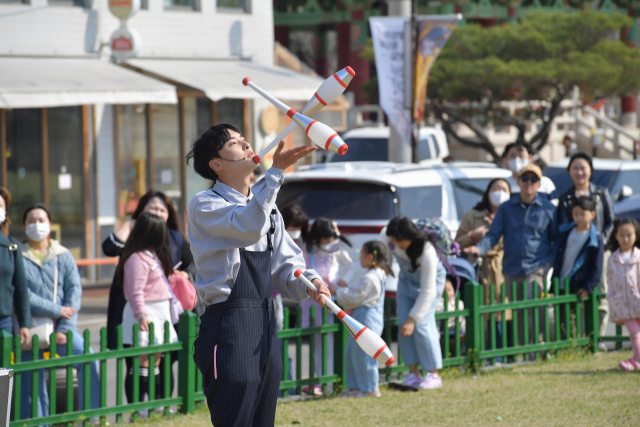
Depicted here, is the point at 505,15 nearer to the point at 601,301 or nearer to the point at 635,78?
the point at 635,78

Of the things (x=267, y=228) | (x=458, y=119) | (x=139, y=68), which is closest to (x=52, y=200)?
(x=139, y=68)

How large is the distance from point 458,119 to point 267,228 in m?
23.1

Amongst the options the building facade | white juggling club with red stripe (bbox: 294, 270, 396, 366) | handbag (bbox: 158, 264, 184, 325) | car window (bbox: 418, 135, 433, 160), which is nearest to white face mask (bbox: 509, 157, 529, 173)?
handbag (bbox: 158, 264, 184, 325)

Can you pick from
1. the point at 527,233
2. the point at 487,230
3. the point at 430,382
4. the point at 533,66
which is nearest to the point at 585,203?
the point at 527,233

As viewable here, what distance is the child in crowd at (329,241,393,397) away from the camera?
22.5 feet

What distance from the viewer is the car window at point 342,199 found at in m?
8.60

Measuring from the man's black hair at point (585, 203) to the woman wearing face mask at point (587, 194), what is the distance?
0.24 m

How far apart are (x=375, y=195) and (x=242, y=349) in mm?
4870

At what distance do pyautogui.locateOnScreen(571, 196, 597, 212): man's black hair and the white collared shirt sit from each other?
14.1 ft

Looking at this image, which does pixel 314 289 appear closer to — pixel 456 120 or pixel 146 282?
pixel 146 282

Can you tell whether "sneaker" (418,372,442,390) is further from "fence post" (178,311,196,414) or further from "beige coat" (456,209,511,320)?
"fence post" (178,311,196,414)

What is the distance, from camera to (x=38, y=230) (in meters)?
6.49

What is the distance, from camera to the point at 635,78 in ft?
81.1

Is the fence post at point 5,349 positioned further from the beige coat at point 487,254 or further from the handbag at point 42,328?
the beige coat at point 487,254
